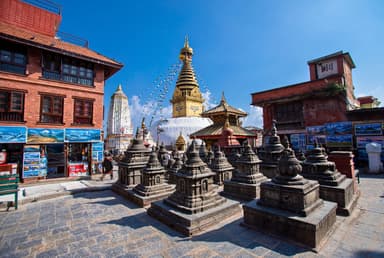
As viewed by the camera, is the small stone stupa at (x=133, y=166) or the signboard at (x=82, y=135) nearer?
the small stone stupa at (x=133, y=166)

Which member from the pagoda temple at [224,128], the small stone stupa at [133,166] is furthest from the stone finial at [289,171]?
the pagoda temple at [224,128]

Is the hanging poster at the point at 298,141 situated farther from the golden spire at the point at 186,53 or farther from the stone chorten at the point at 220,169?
the golden spire at the point at 186,53

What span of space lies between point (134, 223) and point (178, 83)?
3269 centimetres

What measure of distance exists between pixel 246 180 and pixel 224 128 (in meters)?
7.37

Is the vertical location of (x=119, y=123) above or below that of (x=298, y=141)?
above

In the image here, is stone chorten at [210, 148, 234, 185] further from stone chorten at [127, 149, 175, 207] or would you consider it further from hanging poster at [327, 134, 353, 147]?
hanging poster at [327, 134, 353, 147]

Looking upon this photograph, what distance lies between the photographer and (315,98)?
14617 millimetres

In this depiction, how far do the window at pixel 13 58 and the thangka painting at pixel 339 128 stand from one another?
68.2ft

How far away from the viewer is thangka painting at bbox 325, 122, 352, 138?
1279 centimetres

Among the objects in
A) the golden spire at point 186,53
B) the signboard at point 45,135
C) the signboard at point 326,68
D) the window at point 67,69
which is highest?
the golden spire at point 186,53

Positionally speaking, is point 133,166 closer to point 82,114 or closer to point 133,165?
point 133,165

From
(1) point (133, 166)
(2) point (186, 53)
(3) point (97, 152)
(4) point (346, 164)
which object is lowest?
(1) point (133, 166)

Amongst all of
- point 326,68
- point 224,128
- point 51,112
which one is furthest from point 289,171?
point 326,68

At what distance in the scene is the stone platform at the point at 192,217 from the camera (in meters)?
4.19
